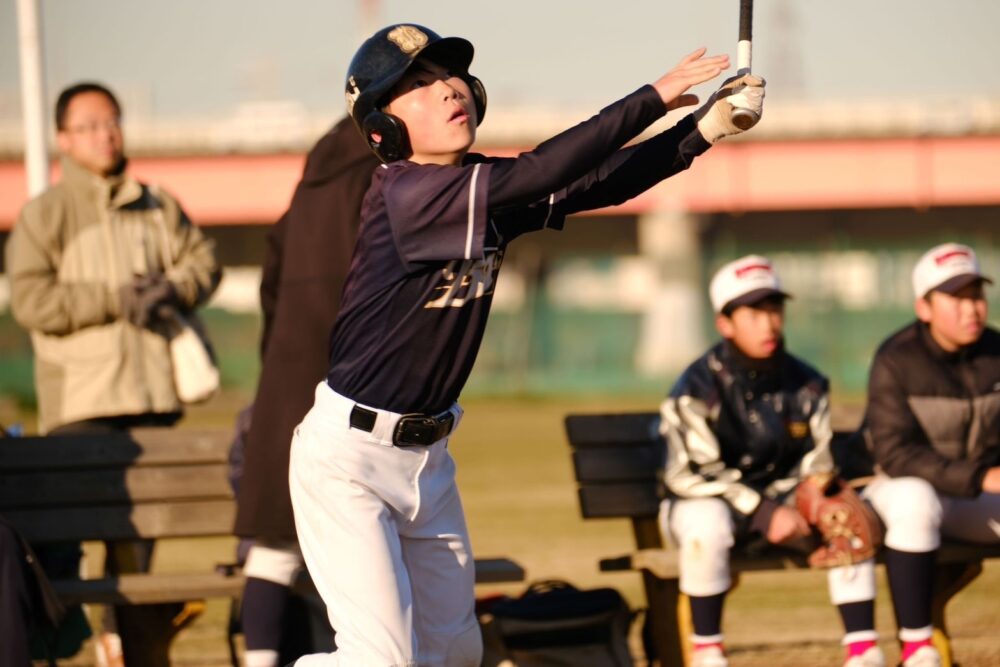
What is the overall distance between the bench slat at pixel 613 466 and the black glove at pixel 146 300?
1726 millimetres

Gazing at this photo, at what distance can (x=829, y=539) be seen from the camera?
5.64m

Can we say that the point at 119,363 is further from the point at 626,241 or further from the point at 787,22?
the point at 787,22

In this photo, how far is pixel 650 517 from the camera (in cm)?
634

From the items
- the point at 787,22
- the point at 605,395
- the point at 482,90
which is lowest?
the point at 605,395

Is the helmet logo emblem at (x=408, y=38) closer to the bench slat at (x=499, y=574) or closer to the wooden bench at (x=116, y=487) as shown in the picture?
the bench slat at (x=499, y=574)

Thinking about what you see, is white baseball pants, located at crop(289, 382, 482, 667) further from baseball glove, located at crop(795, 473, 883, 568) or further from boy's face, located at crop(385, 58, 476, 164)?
baseball glove, located at crop(795, 473, 883, 568)

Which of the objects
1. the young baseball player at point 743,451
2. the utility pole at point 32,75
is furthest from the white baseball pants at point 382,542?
the utility pole at point 32,75

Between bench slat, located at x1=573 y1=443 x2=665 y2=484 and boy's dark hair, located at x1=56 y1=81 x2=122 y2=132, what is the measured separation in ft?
7.88

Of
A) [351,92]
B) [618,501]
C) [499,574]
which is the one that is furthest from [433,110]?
[618,501]

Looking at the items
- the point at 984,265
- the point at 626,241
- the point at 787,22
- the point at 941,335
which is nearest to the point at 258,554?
the point at 941,335

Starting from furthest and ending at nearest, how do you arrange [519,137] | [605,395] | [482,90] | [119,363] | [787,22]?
1. [787,22]
2. [519,137]
3. [605,395]
4. [119,363]
5. [482,90]

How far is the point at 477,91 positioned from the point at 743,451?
2136 millimetres

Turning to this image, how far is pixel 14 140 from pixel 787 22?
56.3 metres

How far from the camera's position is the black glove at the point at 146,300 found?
6531 millimetres
